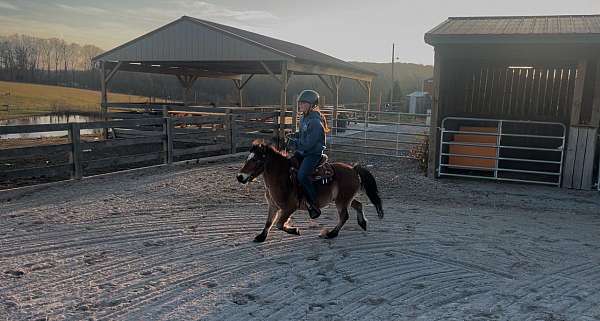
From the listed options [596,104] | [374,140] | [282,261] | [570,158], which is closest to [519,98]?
[596,104]

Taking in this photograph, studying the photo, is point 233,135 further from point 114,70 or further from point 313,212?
point 313,212

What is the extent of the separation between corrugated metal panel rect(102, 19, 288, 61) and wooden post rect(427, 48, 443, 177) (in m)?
6.12

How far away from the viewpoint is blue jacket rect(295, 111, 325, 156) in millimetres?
5055

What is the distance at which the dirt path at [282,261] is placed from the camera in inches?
140

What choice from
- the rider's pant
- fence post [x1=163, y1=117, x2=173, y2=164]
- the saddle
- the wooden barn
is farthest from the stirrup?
fence post [x1=163, y1=117, x2=173, y2=164]

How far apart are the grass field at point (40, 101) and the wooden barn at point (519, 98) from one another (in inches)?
1271

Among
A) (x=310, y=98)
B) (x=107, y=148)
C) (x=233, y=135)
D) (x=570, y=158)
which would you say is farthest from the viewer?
(x=233, y=135)

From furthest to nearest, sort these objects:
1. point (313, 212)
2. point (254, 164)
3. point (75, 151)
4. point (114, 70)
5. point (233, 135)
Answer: point (114, 70) < point (233, 135) < point (75, 151) < point (313, 212) < point (254, 164)

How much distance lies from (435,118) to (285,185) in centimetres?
556

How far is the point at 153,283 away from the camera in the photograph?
13.0 ft

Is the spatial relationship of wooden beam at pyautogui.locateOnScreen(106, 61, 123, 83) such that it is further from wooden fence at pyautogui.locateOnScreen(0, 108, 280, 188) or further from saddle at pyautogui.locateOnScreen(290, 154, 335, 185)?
saddle at pyautogui.locateOnScreen(290, 154, 335, 185)

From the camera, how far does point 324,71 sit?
18141 millimetres

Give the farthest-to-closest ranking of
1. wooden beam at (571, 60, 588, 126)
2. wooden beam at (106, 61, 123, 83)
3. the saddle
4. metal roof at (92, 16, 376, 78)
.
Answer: wooden beam at (106, 61, 123, 83) → metal roof at (92, 16, 376, 78) → wooden beam at (571, 60, 588, 126) → the saddle

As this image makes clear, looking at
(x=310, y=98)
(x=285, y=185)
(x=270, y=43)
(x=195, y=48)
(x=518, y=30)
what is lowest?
(x=285, y=185)
